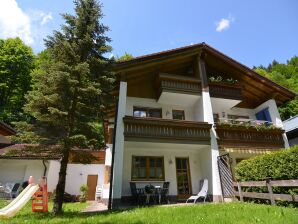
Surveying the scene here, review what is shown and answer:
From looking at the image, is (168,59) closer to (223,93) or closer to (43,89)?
(223,93)

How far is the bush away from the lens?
8141 mm

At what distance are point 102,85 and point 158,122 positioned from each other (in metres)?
4.53

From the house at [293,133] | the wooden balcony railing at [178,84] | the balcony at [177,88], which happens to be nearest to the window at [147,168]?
the balcony at [177,88]

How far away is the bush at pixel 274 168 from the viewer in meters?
8.14

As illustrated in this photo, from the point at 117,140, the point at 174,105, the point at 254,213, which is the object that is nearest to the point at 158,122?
the point at 117,140

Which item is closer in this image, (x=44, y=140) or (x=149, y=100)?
(x=44, y=140)

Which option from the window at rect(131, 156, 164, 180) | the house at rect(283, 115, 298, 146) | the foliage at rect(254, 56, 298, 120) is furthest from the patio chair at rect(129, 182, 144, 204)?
the foliage at rect(254, 56, 298, 120)

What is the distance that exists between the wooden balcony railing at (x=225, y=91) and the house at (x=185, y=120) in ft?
0.24

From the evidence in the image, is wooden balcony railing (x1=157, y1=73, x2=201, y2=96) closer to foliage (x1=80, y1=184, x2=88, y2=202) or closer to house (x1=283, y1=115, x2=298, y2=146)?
house (x1=283, y1=115, x2=298, y2=146)

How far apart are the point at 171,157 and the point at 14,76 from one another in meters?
26.9

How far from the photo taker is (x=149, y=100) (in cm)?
1631

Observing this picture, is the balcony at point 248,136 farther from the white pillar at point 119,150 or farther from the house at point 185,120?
the white pillar at point 119,150

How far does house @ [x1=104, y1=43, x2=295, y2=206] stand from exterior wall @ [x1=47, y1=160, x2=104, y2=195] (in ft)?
19.4

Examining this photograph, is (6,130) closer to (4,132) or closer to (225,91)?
(4,132)
